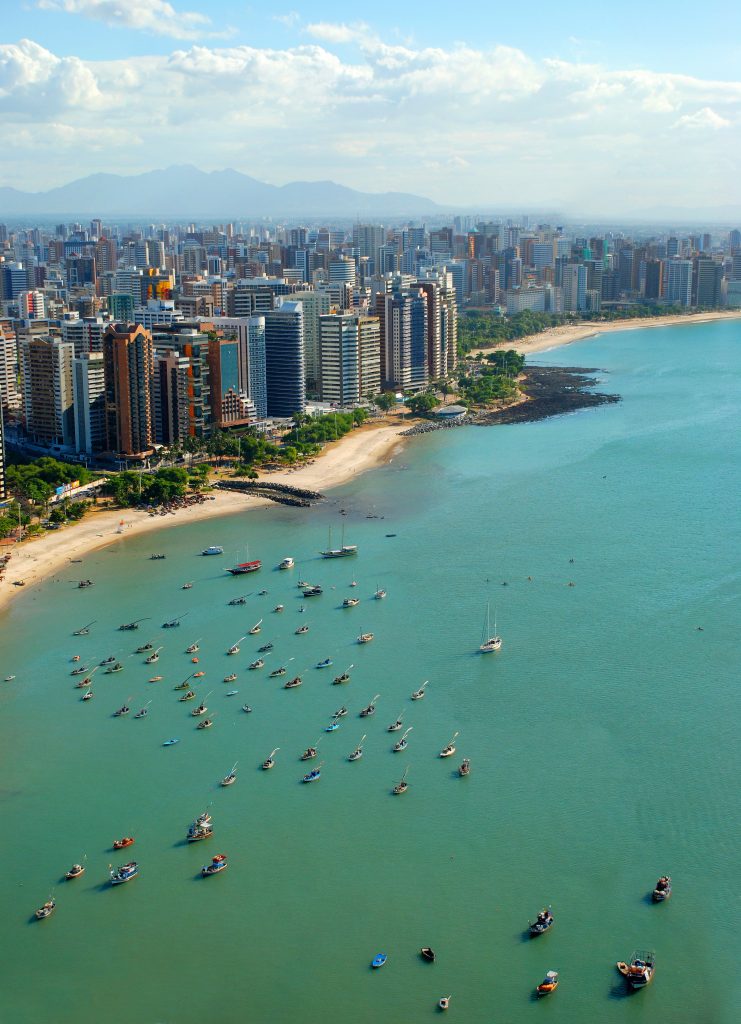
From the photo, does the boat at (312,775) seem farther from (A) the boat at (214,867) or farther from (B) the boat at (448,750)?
(A) the boat at (214,867)

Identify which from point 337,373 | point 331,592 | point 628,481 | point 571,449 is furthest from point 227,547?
point 337,373

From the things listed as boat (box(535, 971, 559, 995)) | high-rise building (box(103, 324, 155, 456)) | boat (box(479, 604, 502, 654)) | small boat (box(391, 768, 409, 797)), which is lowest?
boat (box(535, 971, 559, 995))

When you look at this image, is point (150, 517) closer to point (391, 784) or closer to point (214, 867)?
point (391, 784)

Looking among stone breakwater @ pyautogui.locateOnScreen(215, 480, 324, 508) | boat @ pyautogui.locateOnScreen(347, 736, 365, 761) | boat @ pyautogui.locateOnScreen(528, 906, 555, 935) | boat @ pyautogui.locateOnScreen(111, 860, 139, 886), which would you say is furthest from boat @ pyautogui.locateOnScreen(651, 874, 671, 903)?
stone breakwater @ pyautogui.locateOnScreen(215, 480, 324, 508)

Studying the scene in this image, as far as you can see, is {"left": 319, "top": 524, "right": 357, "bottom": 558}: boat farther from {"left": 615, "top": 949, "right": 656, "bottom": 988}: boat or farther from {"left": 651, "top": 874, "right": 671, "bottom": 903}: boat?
{"left": 615, "top": 949, "right": 656, "bottom": 988}: boat

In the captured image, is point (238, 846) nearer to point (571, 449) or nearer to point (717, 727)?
point (717, 727)

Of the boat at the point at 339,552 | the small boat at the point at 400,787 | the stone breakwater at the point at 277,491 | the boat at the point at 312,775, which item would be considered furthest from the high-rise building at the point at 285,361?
the small boat at the point at 400,787
